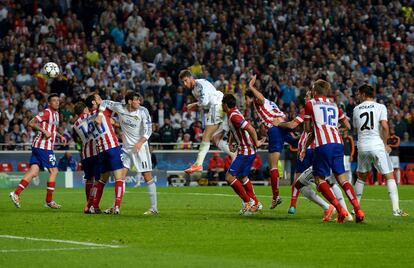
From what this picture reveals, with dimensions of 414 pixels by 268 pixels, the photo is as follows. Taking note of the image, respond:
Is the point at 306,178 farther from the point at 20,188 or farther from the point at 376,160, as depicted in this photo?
the point at 20,188

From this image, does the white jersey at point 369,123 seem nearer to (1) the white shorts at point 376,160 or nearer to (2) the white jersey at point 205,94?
(1) the white shorts at point 376,160

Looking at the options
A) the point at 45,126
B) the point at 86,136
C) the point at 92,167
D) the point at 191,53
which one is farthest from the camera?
the point at 191,53

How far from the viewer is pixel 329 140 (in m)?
16.4

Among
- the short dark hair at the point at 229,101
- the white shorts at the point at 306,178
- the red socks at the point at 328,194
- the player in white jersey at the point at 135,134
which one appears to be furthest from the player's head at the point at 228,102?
the red socks at the point at 328,194

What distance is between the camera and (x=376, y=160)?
18.5 m

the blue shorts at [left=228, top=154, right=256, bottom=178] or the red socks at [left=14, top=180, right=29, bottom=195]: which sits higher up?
the blue shorts at [left=228, top=154, right=256, bottom=178]

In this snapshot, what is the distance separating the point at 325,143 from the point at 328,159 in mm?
258

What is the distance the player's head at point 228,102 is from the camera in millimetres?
18578

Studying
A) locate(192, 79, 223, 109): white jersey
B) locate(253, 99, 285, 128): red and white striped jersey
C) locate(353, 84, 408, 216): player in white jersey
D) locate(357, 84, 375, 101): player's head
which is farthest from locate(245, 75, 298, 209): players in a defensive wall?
locate(357, 84, 375, 101): player's head

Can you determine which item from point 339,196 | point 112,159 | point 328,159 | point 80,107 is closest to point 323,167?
point 328,159

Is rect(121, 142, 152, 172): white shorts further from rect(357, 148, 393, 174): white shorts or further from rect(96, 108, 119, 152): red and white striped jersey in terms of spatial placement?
rect(357, 148, 393, 174): white shorts

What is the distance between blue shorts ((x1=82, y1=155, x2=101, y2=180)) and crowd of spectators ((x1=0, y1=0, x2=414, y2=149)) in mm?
14018

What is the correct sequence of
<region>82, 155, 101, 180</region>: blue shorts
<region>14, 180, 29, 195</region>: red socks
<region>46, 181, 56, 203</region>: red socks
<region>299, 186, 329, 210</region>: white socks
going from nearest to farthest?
<region>299, 186, 329, 210</region>: white socks, <region>82, 155, 101, 180</region>: blue shorts, <region>46, 181, 56, 203</region>: red socks, <region>14, 180, 29, 195</region>: red socks

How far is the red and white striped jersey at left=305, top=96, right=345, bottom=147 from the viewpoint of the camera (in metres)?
16.4
